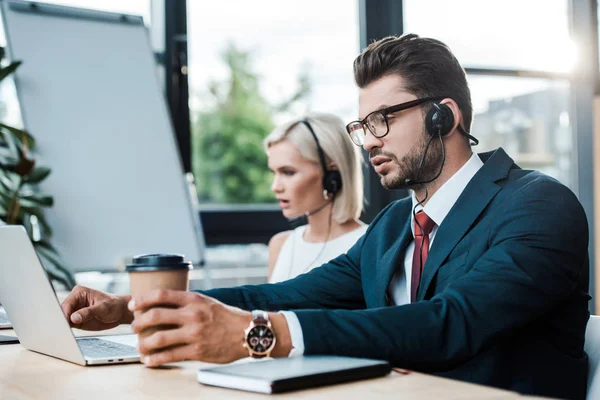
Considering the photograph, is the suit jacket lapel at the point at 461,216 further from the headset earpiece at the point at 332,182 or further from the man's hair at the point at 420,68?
the headset earpiece at the point at 332,182

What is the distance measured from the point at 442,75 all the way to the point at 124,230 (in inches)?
82.1

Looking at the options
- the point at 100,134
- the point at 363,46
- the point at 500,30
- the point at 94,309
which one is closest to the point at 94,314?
the point at 94,309

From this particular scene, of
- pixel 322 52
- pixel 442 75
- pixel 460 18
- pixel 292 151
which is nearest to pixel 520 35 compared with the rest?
pixel 460 18

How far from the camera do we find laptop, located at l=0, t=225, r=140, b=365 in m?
1.16

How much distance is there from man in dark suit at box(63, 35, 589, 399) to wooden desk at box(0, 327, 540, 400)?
0.15 feet

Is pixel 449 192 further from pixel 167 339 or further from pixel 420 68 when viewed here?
pixel 167 339

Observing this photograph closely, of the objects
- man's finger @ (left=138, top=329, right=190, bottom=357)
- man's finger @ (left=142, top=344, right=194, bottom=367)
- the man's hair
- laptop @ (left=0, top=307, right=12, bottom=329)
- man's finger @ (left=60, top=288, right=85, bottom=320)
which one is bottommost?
laptop @ (left=0, top=307, right=12, bottom=329)

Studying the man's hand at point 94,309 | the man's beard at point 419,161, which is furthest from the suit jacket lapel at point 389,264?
the man's hand at point 94,309

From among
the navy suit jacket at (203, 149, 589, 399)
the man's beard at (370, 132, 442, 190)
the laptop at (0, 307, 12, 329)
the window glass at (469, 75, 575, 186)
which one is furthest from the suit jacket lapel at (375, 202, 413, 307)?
the window glass at (469, 75, 575, 186)

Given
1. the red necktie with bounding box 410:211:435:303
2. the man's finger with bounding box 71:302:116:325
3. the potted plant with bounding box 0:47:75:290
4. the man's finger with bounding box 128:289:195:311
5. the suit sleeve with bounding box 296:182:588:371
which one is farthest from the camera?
the potted plant with bounding box 0:47:75:290

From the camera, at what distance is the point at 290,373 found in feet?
3.05

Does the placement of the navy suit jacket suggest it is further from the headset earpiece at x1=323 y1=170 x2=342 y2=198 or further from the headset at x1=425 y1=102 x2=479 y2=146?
the headset earpiece at x1=323 y1=170 x2=342 y2=198

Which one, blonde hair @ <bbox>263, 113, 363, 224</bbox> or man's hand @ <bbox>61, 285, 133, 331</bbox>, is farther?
blonde hair @ <bbox>263, 113, 363, 224</bbox>

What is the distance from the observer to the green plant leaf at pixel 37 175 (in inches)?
124
